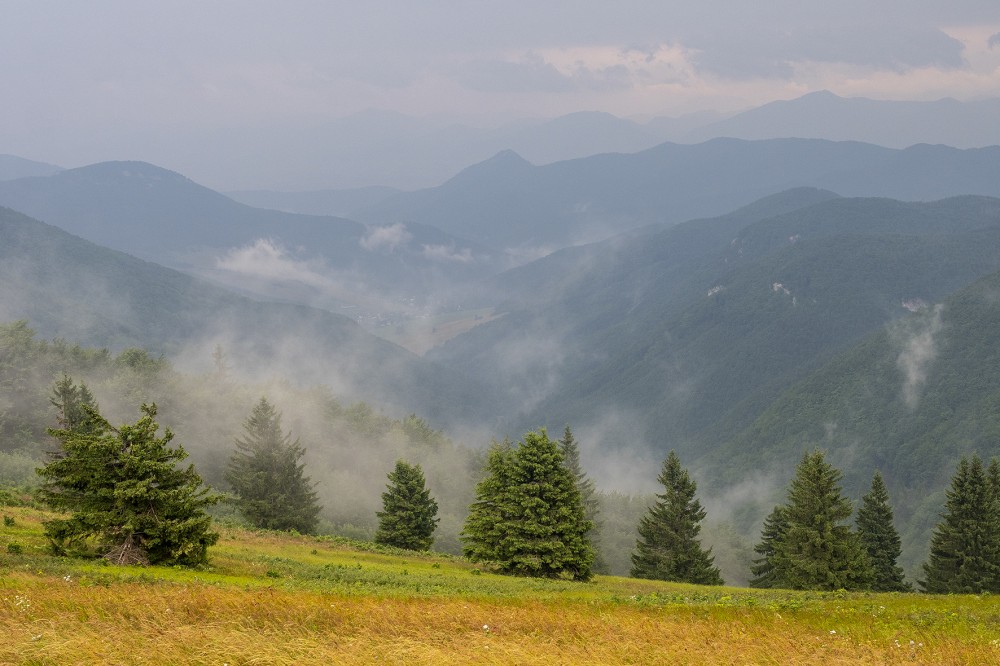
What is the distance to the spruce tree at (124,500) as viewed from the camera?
70.5 feet

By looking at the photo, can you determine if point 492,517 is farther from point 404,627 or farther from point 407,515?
point 404,627

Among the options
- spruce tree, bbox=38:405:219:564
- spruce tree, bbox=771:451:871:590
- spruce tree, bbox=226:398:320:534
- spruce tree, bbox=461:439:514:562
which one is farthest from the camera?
spruce tree, bbox=226:398:320:534

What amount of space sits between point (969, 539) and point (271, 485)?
6040cm

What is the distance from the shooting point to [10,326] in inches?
4304

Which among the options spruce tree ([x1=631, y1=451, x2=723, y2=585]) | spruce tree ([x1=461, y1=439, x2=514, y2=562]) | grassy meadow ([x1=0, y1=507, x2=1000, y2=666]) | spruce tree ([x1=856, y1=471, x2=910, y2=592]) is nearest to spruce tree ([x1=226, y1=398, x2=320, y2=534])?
spruce tree ([x1=461, y1=439, x2=514, y2=562])

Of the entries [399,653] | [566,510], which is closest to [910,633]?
[399,653]

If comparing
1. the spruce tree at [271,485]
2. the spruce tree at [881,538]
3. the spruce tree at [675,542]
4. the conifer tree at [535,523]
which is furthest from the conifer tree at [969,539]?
the spruce tree at [271,485]

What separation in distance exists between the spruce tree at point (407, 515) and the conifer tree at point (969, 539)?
43342 mm

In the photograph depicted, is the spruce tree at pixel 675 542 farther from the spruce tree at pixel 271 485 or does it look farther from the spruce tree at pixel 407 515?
the spruce tree at pixel 271 485

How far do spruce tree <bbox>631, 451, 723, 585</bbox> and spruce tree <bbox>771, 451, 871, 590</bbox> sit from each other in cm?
924

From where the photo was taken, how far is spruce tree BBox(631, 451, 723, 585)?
61.4 meters

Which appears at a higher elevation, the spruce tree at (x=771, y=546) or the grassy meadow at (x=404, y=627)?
the grassy meadow at (x=404, y=627)

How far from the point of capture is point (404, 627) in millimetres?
13195

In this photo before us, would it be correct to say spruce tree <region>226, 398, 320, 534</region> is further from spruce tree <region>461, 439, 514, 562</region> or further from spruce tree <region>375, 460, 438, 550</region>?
spruce tree <region>461, 439, 514, 562</region>
